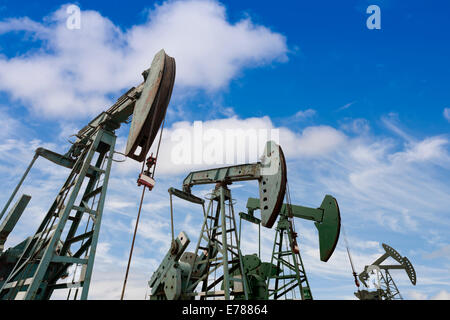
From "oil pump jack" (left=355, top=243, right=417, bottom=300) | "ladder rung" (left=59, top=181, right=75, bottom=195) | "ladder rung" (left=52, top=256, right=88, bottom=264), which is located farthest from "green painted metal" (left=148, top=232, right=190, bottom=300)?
"oil pump jack" (left=355, top=243, right=417, bottom=300)

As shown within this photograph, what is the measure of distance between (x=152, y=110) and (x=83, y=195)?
3.43 meters

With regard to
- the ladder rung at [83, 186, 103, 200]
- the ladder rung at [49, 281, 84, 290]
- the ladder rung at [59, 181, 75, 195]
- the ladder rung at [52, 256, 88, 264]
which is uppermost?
the ladder rung at [59, 181, 75, 195]

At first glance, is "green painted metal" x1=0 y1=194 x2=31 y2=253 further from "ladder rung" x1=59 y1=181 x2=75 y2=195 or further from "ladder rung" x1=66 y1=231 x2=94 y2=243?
"ladder rung" x1=66 y1=231 x2=94 y2=243

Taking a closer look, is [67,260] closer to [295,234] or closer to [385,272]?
[295,234]

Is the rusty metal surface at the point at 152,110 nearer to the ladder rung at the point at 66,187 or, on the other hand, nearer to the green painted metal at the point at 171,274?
the ladder rung at the point at 66,187

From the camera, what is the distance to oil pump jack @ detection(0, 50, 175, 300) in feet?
17.4

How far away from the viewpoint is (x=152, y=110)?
5191 millimetres

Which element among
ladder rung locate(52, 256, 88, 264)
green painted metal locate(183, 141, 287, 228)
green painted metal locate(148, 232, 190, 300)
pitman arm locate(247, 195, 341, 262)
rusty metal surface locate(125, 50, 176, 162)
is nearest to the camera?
rusty metal surface locate(125, 50, 176, 162)

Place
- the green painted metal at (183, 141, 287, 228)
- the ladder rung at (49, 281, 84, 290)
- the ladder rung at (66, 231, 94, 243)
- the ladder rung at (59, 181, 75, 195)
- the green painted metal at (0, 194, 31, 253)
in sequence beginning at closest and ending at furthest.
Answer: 1. the ladder rung at (49, 281, 84, 290)
2. the ladder rung at (66, 231, 94, 243)
3. the ladder rung at (59, 181, 75, 195)
4. the green painted metal at (183, 141, 287, 228)
5. the green painted metal at (0, 194, 31, 253)

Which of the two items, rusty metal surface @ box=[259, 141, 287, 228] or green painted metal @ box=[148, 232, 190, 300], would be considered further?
green painted metal @ box=[148, 232, 190, 300]

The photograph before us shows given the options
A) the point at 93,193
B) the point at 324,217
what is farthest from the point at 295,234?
the point at 93,193
